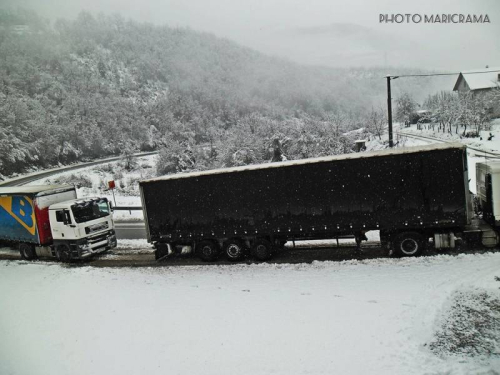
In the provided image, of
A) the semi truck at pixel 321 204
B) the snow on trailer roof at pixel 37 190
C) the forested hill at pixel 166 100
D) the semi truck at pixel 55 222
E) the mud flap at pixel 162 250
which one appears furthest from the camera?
the forested hill at pixel 166 100

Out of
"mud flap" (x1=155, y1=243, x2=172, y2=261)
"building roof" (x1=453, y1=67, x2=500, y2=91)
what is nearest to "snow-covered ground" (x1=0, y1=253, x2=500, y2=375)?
"mud flap" (x1=155, y1=243, x2=172, y2=261)

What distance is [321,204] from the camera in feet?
44.7

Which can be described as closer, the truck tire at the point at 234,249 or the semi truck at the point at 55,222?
the truck tire at the point at 234,249

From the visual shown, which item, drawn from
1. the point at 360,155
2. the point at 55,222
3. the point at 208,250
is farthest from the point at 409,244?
the point at 55,222

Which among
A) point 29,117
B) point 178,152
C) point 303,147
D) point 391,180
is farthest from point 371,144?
point 29,117

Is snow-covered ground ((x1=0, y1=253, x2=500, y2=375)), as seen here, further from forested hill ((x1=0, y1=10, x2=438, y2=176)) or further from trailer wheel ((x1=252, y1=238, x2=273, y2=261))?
forested hill ((x1=0, y1=10, x2=438, y2=176))

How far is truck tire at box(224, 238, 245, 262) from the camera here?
587 inches

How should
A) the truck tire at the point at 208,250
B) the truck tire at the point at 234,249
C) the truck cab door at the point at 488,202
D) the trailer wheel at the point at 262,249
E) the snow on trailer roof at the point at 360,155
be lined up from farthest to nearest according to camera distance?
the truck tire at the point at 208,250 → the truck tire at the point at 234,249 → the trailer wheel at the point at 262,249 → the truck cab door at the point at 488,202 → the snow on trailer roof at the point at 360,155

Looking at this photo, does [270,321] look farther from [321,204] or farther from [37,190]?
[37,190]

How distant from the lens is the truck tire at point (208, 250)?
15250mm

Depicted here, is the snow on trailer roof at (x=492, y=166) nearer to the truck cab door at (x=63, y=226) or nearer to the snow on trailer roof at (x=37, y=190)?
the truck cab door at (x=63, y=226)

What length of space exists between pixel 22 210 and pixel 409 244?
1762 centimetres

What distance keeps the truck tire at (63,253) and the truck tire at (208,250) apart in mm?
6433

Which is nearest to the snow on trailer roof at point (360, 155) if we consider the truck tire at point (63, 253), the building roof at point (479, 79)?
the truck tire at point (63, 253)
